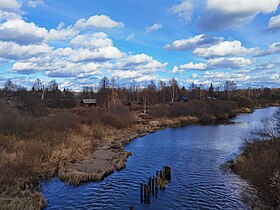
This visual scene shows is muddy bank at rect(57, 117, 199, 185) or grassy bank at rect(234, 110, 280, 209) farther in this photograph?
muddy bank at rect(57, 117, 199, 185)

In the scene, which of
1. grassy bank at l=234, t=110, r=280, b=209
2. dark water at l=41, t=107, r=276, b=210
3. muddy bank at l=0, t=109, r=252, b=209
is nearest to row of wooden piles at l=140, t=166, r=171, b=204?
dark water at l=41, t=107, r=276, b=210

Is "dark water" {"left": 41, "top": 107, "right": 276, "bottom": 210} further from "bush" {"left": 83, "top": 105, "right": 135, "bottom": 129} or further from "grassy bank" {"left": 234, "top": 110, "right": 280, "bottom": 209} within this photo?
"bush" {"left": 83, "top": 105, "right": 135, "bottom": 129}

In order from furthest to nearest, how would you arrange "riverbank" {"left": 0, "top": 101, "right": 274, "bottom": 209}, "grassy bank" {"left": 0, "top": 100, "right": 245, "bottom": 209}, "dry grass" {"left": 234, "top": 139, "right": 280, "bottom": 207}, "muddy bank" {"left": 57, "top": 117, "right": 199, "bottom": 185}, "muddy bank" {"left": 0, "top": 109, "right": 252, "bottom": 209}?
"muddy bank" {"left": 57, "top": 117, "right": 199, "bottom": 185}
"grassy bank" {"left": 0, "top": 100, "right": 245, "bottom": 209}
"riverbank" {"left": 0, "top": 101, "right": 274, "bottom": 209}
"muddy bank" {"left": 0, "top": 109, "right": 252, "bottom": 209}
"dry grass" {"left": 234, "top": 139, "right": 280, "bottom": 207}

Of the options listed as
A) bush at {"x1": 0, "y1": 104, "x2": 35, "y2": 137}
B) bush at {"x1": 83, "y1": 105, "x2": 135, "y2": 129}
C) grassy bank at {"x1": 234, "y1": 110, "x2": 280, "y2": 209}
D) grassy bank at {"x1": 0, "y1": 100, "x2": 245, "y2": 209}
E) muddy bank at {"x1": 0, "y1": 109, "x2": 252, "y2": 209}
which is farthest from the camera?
bush at {"x1": 83, "y1": 105, "x2": 135, "y2": 129}

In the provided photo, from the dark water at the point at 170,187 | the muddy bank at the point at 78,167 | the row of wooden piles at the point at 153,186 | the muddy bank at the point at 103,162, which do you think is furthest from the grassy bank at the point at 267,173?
the muddy bank at the point at 78,167

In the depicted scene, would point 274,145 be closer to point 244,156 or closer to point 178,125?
point 244,156

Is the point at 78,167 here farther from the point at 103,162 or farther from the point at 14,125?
the point at 14,125

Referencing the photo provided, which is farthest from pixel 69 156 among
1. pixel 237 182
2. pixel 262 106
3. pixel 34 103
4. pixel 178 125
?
pixel 262 106

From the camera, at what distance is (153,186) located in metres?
17.2

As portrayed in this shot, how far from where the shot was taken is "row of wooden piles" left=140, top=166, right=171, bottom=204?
15.9 metres

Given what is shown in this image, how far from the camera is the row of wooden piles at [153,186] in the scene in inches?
626

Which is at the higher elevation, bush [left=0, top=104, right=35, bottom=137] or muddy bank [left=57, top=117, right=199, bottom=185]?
bush [left=0, top=104, right=35, bottom=137]

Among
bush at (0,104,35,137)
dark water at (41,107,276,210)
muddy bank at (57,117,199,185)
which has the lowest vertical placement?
dark water at (41,107,276,210)

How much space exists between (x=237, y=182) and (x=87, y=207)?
10350 mm
